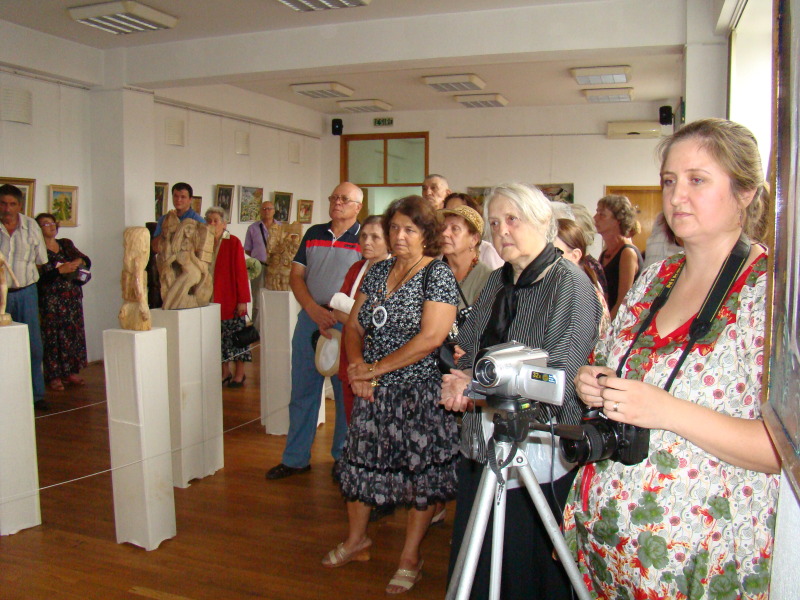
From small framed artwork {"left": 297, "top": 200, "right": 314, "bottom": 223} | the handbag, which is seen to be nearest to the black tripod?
the handbag

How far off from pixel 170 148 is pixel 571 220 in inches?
276

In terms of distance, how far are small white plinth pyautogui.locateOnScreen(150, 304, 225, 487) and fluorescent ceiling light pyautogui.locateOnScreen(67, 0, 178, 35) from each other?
3.15 m

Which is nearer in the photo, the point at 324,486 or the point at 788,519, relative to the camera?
the point at 788,519

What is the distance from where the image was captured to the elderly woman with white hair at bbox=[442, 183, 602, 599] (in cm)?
200

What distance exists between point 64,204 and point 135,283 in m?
4.58

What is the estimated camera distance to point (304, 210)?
38.8ft

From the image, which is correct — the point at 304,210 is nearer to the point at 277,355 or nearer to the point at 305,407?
the point at 277,355

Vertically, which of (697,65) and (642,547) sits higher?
(697,65)

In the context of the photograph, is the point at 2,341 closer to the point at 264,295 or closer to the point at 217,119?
the point at 264,295

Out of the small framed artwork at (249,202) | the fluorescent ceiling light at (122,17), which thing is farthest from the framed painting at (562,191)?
the fluorescent ceiling light at (122,17)

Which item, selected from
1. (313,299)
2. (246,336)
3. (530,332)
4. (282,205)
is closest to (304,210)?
(282,205)

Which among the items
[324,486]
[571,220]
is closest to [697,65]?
[571,220]

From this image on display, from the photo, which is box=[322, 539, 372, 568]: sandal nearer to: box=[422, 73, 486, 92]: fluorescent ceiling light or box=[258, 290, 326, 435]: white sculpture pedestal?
box=[258, 290, 326, 435]: white sculpture pedestal

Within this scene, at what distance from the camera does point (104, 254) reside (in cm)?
769
